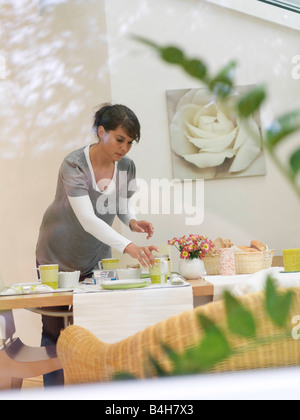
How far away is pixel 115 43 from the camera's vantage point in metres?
1.74

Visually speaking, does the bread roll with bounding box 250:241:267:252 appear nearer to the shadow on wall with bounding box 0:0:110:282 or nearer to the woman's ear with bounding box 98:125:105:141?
the woman's ear with bounding box 98:125:105:141

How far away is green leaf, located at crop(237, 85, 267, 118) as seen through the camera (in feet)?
0.20

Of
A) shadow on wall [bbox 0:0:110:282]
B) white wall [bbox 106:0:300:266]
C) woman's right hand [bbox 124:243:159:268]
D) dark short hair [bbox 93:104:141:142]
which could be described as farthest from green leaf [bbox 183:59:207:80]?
shadow on wall [bbox 0:0:110:282]

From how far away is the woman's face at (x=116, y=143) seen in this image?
127 cm

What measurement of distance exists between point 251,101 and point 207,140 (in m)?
1.62

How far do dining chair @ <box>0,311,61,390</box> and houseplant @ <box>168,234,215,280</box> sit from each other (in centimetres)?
31

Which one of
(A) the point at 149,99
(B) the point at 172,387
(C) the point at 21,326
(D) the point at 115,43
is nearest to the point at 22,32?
(D) the point at 115,43

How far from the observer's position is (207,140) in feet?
5.43

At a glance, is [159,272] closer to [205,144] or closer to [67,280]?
[67,280]

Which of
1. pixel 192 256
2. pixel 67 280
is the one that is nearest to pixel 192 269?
pixel 192 256

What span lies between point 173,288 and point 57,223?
0.56 metres

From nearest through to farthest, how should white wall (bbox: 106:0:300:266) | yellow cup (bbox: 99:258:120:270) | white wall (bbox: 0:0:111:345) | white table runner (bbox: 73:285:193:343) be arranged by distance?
white table runner (bbox: 73:285:193:343) → yellow cup (bbox: 99:258:120:270) → white wall (bbox: 106:0:300:266) → white wall (bbox: 0:0:111:345)

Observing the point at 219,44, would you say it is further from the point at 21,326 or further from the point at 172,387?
the point at 172,387

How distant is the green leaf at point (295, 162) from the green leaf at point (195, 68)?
0.02 m
